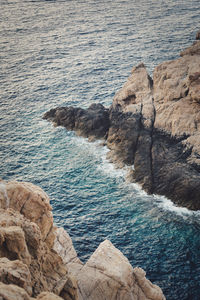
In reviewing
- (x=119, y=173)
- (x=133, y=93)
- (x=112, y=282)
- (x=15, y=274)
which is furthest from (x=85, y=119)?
(x=15, y=274)

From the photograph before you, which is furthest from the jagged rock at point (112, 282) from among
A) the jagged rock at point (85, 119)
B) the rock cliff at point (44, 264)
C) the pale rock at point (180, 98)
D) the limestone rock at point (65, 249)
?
the jagged rock at point (85, 119)

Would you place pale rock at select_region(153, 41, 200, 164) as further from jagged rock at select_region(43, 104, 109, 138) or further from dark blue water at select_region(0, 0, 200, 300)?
jagged rock at select_region(43, 104, 109, 138)

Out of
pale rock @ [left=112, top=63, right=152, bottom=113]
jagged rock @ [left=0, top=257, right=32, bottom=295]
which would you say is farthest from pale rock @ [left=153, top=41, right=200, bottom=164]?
jagged rock @ [left=0, top=257, right=32, bottom=295]

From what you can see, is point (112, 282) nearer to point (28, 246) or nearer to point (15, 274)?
point (28, 246)

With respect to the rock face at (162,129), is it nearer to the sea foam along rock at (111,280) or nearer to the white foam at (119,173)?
the white foam at (119,173)

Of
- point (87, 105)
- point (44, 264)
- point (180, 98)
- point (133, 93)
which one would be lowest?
point (87, 105)

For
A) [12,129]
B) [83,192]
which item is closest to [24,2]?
[12,129]

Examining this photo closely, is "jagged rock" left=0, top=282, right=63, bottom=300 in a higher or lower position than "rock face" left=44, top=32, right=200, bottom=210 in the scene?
higher
